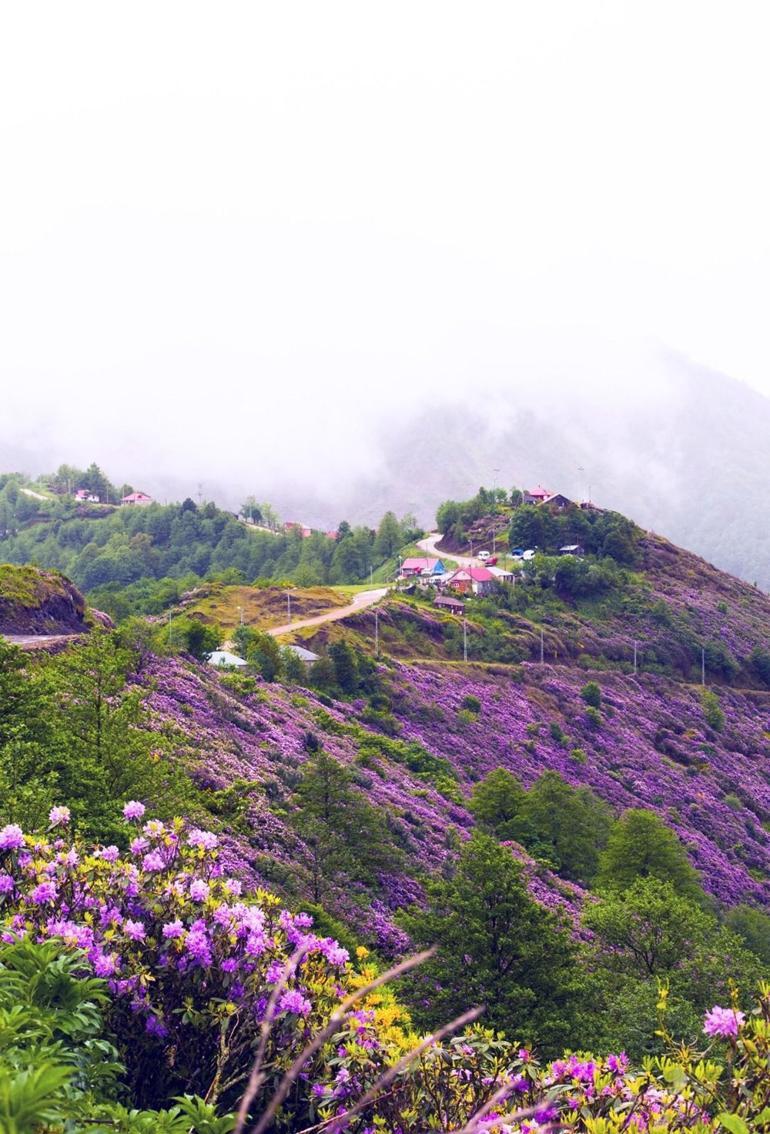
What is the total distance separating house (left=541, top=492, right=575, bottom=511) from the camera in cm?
12825

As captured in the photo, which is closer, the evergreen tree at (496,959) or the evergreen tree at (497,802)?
the evergreen tree at (496,959)

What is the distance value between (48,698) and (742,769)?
240 feet

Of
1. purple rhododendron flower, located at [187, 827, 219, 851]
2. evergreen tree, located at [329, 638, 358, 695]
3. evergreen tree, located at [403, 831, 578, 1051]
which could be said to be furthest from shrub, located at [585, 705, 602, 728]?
purple rhododendron flower, located at [187, 827, 219, 851]

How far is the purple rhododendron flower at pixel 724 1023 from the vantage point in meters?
7.34

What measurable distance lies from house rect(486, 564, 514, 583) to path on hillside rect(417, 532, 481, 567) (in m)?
5.46

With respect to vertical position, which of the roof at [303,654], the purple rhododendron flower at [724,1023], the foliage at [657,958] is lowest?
the roof at [303,654]

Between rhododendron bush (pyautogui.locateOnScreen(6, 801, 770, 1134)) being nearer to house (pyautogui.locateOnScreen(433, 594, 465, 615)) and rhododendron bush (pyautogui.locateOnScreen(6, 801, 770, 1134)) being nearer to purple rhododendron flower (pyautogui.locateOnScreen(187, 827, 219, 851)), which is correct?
purple rhododendron flower (pyautogui.locateOnScreen(187, 827, 219, 851))

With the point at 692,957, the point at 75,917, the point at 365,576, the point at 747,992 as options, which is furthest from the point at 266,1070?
the point at 365,576

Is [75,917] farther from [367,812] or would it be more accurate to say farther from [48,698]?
[367,812]

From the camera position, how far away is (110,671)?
79.1 ft

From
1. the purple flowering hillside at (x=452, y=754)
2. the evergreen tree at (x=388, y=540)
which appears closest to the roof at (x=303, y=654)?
the purple flowering hillside at (x=452, y=754)

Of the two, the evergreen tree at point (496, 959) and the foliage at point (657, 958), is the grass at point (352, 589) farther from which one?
the evergreen tree at point (496, 959)

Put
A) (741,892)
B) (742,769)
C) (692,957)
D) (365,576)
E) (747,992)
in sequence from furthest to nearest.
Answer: (365,576) < (742,769) < (741,892) < (692,957) < (747,992)

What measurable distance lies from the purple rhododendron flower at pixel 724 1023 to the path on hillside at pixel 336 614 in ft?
211
